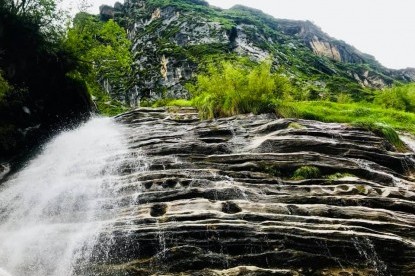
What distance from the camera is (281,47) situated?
84750mm

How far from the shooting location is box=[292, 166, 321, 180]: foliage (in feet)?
40.9

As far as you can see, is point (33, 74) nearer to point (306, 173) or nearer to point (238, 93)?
point (238, 93)

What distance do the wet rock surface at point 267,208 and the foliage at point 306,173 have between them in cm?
11

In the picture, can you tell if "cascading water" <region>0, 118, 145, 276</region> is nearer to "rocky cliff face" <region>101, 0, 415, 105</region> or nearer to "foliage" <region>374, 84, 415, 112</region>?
"foliage" <region>374, 84, 415, 112</region>

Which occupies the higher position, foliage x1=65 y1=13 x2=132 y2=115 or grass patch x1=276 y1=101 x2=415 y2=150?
foliage x1=65 y1=13 x2=132 y2=115

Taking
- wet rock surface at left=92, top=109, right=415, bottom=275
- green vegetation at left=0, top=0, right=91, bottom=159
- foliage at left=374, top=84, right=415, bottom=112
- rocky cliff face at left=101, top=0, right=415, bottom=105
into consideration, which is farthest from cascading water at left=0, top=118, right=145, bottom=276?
rocky cliff face at left=101, top=0, right=415, bottom=105

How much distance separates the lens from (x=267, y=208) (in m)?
10.5

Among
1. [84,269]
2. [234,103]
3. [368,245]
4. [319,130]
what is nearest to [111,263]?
[84,269]

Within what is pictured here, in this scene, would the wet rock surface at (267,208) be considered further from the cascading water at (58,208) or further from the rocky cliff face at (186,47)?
the rocky cliff face at (186,47)

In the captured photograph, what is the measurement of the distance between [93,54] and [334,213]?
60.3ft

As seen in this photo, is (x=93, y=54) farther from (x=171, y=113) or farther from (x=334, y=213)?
(x=334, y=213)

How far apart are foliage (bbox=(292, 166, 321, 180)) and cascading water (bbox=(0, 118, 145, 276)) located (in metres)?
5.56

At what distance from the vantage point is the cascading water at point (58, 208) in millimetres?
9758

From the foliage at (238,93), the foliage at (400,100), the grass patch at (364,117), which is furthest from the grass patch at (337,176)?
the foliage at (400,100)
